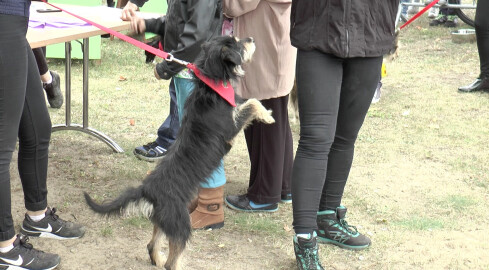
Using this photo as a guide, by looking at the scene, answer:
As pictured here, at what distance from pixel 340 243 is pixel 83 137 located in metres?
2.78

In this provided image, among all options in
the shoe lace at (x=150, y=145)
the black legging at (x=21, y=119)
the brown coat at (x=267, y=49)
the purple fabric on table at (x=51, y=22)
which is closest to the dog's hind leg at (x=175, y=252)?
the black legging at (x=21, y=119)

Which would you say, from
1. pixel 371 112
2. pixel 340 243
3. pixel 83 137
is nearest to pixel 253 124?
pixel 340 243

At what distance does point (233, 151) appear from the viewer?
17.1 ft

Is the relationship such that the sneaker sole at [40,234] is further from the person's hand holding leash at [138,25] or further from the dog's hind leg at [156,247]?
the person's hand holding leash at [138,25]

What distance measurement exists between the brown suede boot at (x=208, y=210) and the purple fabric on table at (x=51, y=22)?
4.85 feet

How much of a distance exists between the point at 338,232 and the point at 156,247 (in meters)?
1.06

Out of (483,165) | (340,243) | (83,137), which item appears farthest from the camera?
(83,137)

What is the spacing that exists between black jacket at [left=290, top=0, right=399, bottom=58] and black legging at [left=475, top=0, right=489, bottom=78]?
406 centimetres

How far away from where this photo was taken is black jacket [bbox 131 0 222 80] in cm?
331

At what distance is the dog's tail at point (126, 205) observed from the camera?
3021 mm

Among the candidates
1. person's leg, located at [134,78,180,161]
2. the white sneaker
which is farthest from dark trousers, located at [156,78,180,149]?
the white sneaker

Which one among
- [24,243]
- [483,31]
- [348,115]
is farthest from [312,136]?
[483,31]

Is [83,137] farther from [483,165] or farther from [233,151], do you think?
[483,165]

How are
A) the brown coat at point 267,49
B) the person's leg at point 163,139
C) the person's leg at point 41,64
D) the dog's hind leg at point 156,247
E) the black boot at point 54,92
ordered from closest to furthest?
the dog's hind leg at point 156,247 < the brown coat at point 267,49 < the person's leg at point 163,139 < the person's leg at point 41,64 < the black boot at point 54,92
